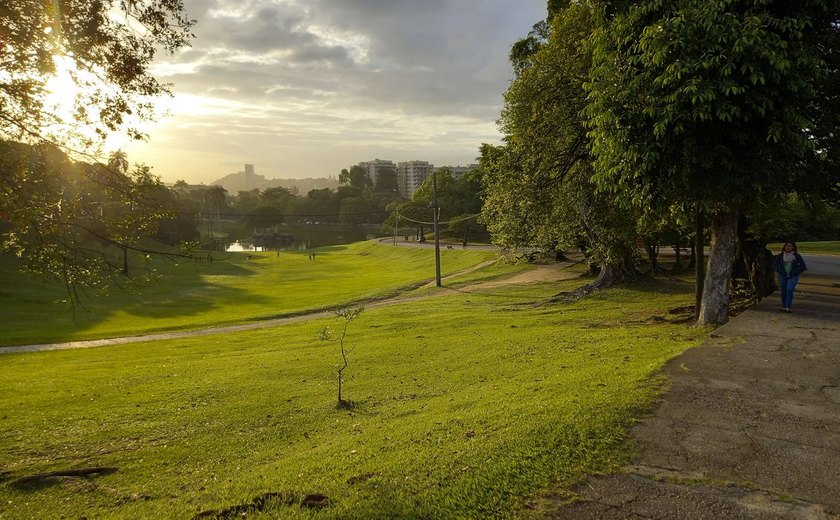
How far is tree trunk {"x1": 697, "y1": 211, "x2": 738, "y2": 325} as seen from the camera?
13.8 meters

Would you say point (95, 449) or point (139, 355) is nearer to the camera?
point (95, 449)

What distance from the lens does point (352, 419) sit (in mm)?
10102

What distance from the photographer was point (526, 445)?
6047 mm

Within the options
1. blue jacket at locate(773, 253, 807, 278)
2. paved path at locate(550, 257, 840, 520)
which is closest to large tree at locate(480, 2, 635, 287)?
blue jacket at locate(773, 253, 807, 278)

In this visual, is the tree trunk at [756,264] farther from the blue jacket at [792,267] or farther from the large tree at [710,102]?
the large tree at [710,102]

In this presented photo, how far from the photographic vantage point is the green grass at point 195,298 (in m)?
29.9

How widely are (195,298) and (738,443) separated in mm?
43768

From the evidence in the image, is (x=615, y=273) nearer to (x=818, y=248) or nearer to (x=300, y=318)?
(x=300, y=318)

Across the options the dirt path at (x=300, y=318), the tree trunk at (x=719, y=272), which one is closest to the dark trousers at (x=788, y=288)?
the tree trunk at (x=719, y=272)

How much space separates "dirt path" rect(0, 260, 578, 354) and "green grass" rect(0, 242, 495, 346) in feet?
4.27

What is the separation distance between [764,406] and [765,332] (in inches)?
205

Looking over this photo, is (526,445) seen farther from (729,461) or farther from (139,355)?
(139,355)

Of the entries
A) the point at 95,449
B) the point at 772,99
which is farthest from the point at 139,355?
the point at 772,99

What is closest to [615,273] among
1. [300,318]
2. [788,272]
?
[788,272]
